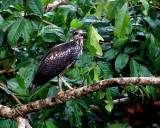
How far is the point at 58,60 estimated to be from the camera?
4.16 m

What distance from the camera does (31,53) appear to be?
4160 mm

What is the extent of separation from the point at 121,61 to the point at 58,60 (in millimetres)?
993

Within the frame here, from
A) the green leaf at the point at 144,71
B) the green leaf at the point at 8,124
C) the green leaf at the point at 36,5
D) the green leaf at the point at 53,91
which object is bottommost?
the green leaf at the point at 8,124

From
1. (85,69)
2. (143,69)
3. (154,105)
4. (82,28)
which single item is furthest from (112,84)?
(154,105)

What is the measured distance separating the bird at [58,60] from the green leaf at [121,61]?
2.08ft

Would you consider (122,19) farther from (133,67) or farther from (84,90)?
(133,67)

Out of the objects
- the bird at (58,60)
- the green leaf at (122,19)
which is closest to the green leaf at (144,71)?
the bird at (58,60)

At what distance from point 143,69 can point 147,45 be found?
1.29 ft

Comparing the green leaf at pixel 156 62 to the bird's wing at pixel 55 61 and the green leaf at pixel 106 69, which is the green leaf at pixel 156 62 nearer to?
the green leaf at pixel 106 69

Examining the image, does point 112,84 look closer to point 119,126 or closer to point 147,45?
point 147,45

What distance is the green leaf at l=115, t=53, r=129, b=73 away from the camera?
409 centimetres

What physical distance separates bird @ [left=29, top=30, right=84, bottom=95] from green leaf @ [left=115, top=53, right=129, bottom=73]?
25.0 inches

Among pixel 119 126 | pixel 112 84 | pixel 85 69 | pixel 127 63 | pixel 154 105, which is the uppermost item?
pixel 112 84

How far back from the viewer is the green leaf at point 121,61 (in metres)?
4.09
